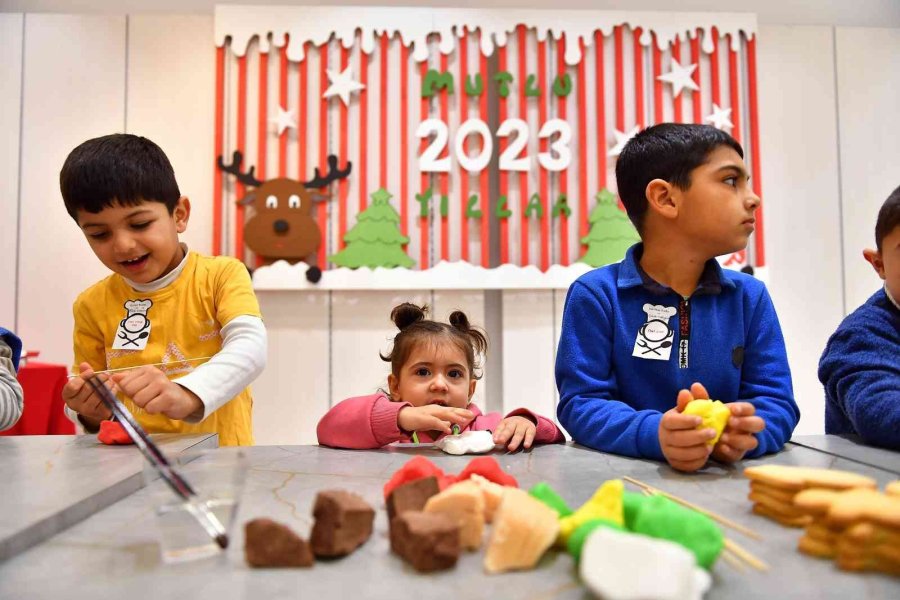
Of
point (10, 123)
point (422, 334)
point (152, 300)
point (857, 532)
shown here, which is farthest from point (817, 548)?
point (10, 123)

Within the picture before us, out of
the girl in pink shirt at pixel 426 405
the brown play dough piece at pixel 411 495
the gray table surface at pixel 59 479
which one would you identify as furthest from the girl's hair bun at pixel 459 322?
the brown play dough piece at pixel 411 495

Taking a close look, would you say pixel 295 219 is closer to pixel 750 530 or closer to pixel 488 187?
pixel 488 187

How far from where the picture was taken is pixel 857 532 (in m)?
0.50

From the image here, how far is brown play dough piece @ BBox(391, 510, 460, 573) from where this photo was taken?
51cm

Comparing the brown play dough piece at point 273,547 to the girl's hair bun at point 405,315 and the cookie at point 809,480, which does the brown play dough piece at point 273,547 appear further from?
the girl's hair bun at point 405,315

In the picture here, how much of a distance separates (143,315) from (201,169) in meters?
1.41

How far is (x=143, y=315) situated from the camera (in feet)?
4.33

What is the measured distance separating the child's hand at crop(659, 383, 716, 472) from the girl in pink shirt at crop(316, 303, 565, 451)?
0.24 meters

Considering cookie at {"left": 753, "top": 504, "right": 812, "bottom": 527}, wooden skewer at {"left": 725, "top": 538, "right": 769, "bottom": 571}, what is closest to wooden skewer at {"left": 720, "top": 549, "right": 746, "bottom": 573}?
wooden skewer at {"left": 725, "top": 538, "right": 769, "bottom": 571}

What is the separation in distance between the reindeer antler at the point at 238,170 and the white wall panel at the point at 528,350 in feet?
3.55

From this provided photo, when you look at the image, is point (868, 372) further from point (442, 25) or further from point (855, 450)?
point (442, 25)

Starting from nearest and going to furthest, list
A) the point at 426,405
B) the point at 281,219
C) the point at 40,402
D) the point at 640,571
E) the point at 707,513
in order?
the point at 640,571
the point at 707,513
the point at 426,405
the point at 40,402
the point at 281,219

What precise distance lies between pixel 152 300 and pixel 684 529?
1.15m

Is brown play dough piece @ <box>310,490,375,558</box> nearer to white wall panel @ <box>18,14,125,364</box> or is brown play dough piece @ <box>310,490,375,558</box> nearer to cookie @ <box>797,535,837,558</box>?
cookie @ <box>797,535,837,558</box>
